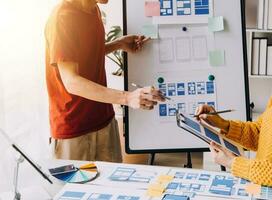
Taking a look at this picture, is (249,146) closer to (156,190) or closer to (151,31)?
(156,190)

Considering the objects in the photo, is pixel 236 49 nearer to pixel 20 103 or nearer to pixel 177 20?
pixel 177 20

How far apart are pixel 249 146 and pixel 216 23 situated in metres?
0.73

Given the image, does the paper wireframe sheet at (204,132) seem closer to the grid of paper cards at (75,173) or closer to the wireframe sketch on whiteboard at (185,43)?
the grid of paper cards at (75,173)

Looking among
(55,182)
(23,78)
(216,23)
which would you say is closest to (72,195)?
(55,182)

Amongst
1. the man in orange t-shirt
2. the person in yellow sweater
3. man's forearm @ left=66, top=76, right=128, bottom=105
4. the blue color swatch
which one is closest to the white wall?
the man in orange t-shirt

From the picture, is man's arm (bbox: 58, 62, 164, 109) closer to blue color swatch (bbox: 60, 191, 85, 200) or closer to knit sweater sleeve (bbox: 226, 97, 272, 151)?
knit sweater sleeve (bbox: 226, 97, 272, 151)

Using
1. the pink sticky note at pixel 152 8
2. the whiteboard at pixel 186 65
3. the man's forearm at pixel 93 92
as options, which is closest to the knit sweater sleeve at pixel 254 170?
the man's forearm at pixel 93 92

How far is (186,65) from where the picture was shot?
230cm

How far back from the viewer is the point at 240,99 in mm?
2311

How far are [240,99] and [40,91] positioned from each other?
1.41 metres

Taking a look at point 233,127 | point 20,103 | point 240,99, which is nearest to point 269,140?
point 233,127

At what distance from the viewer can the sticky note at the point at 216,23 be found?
2264 mm

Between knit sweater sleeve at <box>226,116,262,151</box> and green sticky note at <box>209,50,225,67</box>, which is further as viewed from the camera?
green sticky note at <box>209,50,225,67</box>

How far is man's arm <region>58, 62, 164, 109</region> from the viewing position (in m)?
1.95
